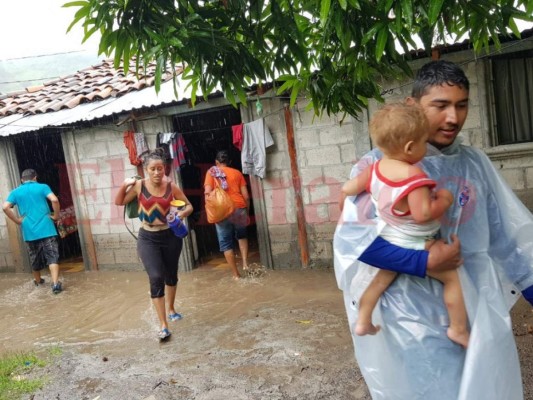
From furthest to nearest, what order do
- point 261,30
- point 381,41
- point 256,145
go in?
1. point 256,145
2. point 261,30
3. point 381,41

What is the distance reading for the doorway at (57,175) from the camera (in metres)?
9.06

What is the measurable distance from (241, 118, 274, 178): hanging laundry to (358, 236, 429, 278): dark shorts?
4.79 m

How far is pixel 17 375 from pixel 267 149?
13.0ft

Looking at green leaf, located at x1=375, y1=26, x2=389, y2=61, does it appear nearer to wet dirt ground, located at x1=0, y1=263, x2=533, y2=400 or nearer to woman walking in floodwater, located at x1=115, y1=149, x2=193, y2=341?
wet dirt ground, located at x1=0, y1=263, x2=533, y2=400

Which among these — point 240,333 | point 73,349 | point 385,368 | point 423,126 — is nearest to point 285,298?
point 240,333

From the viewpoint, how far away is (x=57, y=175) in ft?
34.1

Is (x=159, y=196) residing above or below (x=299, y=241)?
above

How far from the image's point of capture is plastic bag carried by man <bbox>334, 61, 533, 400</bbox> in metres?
1.57

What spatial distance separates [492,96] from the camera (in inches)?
213

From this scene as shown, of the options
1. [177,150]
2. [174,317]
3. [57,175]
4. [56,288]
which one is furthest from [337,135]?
[57,175]

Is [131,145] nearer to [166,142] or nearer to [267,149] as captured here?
[166,142]

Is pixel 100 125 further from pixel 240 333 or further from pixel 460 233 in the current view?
pixel 460 233

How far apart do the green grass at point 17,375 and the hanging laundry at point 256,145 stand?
349 cm

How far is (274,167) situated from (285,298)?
75.3 inches
